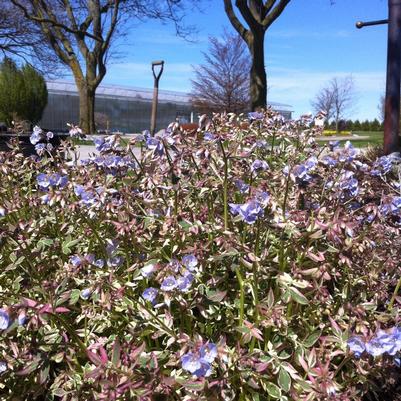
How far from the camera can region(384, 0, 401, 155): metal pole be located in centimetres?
559

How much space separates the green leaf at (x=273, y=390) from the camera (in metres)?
1.71

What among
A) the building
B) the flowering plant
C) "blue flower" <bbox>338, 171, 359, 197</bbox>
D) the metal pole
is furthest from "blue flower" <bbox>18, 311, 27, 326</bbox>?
the building

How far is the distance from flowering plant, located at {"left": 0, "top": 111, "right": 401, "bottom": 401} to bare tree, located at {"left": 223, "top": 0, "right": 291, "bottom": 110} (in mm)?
10615

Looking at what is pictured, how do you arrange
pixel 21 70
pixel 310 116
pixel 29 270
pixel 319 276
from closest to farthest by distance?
pixel 319 276
pixel 29 270
pixel 310 116
pixel 21 70

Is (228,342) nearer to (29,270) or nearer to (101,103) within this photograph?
(29,270)

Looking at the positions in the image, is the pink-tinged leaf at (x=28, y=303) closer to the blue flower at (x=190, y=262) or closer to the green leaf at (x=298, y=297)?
the blue flower at (x=190, y=262)

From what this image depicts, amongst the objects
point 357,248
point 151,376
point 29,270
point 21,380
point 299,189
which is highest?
point 299,189

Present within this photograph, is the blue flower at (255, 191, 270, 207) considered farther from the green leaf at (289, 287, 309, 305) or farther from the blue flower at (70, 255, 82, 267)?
the blue flower at (70, 255, 82, 267)

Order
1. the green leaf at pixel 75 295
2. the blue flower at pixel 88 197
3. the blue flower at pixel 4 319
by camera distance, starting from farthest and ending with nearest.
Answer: the blue flower at pixel 88 197, the green leaf at pixel 75 295, the blue flower at pixel 4 319

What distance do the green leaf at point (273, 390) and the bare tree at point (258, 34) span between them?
1126 centimetres

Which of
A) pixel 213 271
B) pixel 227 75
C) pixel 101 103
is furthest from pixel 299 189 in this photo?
pixel 101 103

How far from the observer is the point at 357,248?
193cm

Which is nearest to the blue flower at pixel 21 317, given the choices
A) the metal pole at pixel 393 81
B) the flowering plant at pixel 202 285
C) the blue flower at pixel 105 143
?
the flowering plant at pixel 202 285

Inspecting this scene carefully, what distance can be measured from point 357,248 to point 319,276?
198 mm
